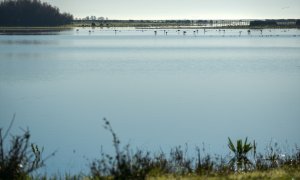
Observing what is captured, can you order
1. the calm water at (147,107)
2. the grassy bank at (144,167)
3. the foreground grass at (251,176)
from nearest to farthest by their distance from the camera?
the grassy bank at (144,167) < the foreground grass at (251,176) < the calm water at (147,107)

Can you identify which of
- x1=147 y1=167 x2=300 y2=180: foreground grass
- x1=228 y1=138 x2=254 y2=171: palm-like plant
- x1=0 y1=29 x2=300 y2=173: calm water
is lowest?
x1=0 y1=29 x2=300 y2=173: calm water

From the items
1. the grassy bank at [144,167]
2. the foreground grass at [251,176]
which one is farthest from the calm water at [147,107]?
the foreground grass at [251,176]

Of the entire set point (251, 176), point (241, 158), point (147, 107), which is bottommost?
point (147, 107)

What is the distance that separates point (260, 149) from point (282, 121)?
5.74m

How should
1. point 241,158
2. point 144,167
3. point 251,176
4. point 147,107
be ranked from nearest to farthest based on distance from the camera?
point 144,167 < point 251,176 < point 241,158 < point 147,107

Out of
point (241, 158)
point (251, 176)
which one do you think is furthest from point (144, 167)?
point (241, 158)

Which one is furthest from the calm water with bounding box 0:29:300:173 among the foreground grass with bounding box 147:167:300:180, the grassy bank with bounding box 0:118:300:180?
the foreground grass with bounding box 147:167:300:180

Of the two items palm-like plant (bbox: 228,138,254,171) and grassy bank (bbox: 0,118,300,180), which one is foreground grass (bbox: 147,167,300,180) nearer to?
grassy bank (bbox: 0,118,300,180)

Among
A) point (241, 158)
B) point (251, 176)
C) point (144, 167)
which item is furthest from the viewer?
point (241, 158)

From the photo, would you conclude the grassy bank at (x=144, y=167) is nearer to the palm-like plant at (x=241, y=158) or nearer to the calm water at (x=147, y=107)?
the palm-like plant at (x=241, y=158)

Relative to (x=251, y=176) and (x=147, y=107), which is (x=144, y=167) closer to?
(x=251, y=176)

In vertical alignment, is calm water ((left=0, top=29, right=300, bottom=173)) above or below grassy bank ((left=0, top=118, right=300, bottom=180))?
below

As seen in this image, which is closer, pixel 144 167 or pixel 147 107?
pixel 144 167

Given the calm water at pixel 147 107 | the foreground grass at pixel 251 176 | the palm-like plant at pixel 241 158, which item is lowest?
the calm water at pixel 147 107
